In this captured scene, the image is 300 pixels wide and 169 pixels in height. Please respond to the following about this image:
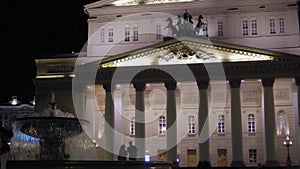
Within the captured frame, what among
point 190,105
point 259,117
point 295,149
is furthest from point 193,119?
point 295,149

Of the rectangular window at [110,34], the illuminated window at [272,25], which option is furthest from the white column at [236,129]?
the rectangular window at [110,34]

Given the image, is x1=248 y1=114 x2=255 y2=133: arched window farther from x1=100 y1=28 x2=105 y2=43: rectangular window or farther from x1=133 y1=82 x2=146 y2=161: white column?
x1=100 y1=28 x2=105 y2=43: rectangular window

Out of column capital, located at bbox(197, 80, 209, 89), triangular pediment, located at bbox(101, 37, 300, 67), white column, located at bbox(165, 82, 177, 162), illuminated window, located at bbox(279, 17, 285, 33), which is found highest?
illuminated window, located at bbox(279, 17, 285, 33)

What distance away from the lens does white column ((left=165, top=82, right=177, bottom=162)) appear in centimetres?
3691

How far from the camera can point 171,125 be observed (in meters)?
37.1

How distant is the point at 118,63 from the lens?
38.8m

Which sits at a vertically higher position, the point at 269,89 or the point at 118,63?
the point at 118,63

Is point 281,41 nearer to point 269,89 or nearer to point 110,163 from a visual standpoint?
point 269,89

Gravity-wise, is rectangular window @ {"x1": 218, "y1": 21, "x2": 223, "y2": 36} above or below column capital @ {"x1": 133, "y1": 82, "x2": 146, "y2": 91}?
above

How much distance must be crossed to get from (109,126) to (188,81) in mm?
6880

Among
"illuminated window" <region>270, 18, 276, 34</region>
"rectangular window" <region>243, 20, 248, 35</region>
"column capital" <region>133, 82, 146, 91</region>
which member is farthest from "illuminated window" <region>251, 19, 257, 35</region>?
"column capital" <region>133, 82, 146, 91</region>

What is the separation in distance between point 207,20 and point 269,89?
1103cm

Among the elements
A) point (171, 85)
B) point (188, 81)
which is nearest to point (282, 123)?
point (188, 81)

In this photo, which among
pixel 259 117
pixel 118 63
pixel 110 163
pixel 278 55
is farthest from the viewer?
pixel 259 117
